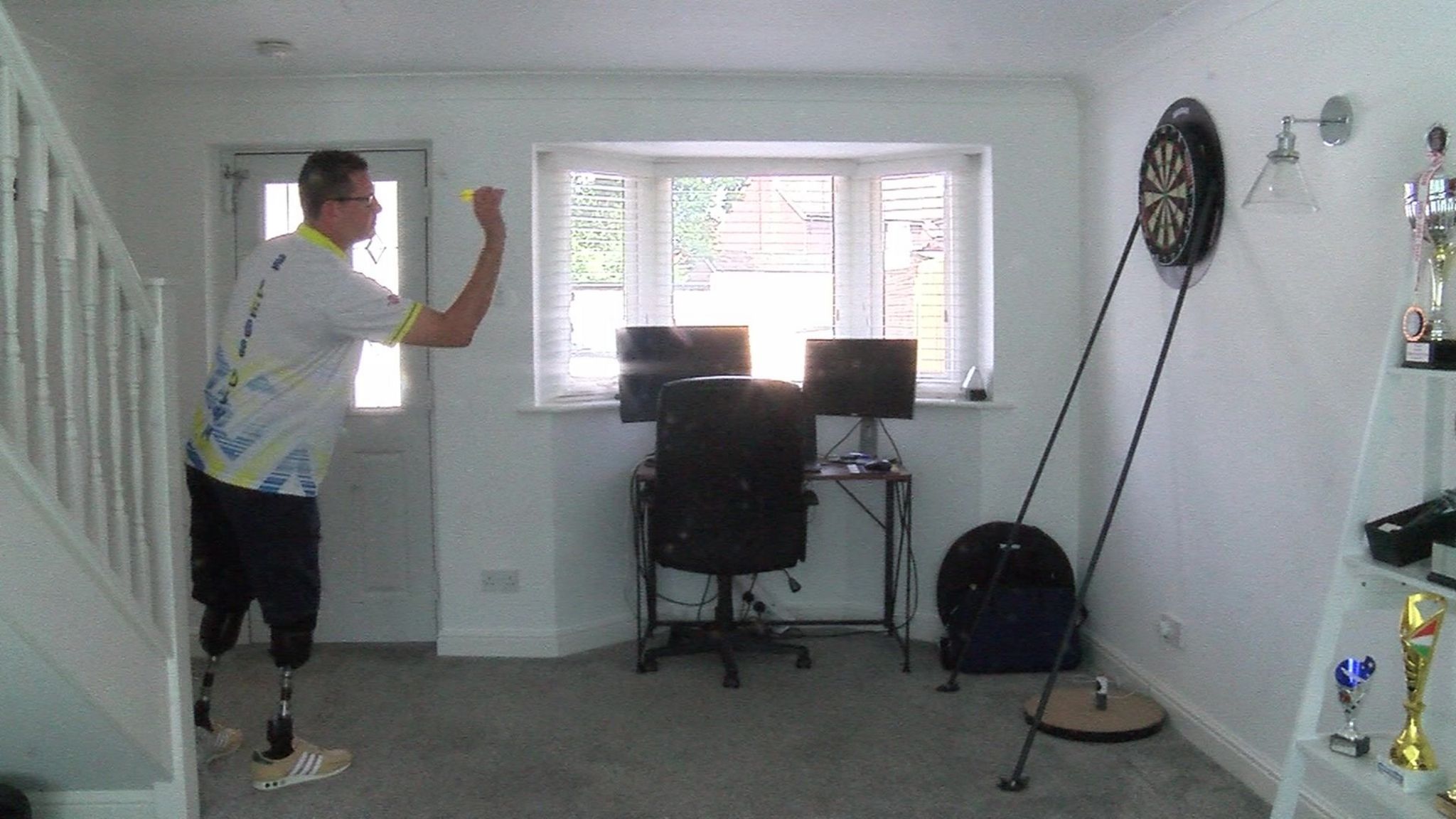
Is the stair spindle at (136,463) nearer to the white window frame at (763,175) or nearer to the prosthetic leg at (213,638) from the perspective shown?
the prosthetic leg at (213,638)

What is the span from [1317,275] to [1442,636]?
0.89 m

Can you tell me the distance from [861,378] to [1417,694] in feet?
7.80

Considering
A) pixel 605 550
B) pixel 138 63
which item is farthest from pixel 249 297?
pixel 605 550

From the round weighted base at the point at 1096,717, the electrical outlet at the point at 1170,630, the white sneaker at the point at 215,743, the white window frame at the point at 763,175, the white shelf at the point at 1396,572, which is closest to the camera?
the white shelf at the point at 1396,572

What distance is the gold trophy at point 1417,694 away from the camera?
2201mm

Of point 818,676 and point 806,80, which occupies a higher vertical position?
point 806,80

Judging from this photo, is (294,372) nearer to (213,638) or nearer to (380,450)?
(213,638)

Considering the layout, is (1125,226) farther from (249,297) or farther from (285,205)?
(285,205)

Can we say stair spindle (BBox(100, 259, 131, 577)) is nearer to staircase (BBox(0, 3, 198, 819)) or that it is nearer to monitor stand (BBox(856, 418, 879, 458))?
staircase (BBox(0, 3, 198, 819))

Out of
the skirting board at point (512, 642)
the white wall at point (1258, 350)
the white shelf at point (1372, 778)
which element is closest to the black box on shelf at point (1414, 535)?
the white wall at point (1258, 350)

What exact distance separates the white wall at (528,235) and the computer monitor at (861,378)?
295mm

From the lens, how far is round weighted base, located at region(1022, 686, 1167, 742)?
341cm

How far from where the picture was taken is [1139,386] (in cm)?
381

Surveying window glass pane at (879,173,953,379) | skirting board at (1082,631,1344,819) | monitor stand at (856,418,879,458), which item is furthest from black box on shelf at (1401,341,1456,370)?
window glass pane at (879,173,953,379)
